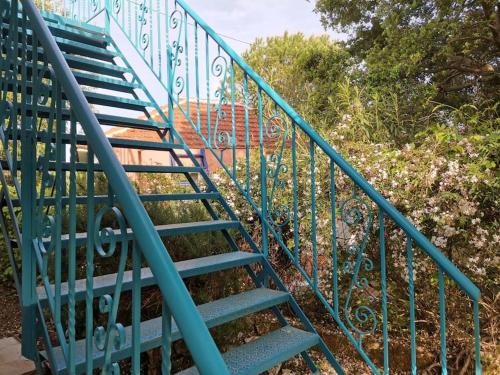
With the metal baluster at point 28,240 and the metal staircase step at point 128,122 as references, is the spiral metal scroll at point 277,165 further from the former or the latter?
the metal baluster at point 28,240

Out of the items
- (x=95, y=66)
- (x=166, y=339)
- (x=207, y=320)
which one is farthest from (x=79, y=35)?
(x=166, y=339)

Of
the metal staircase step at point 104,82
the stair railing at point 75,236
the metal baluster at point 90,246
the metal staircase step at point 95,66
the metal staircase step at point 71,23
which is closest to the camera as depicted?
the stair railing at point 75,236

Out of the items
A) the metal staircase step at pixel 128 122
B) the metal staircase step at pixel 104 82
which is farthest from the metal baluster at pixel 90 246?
the metal staircase step at pixel 104 82

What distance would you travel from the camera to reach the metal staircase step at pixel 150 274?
5.52 feet

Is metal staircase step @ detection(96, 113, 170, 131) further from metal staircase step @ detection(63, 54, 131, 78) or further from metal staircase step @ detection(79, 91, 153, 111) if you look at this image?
metal staircase step @ detection(63, 54, 131, 78)

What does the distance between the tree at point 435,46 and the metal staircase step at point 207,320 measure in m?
4.15

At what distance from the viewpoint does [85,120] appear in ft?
3.66

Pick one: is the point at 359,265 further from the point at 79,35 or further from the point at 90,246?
the point at 79,35

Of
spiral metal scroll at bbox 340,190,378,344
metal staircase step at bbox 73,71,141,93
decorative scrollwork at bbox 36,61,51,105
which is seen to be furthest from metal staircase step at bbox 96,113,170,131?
spiral metal scroll at bbox 340,190,378,344

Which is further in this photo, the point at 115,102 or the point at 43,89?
the point at 115,102

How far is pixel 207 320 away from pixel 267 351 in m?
0.38

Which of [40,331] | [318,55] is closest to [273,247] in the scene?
[40,331]

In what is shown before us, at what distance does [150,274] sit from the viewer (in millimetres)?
1948

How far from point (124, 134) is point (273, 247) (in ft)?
24.4
